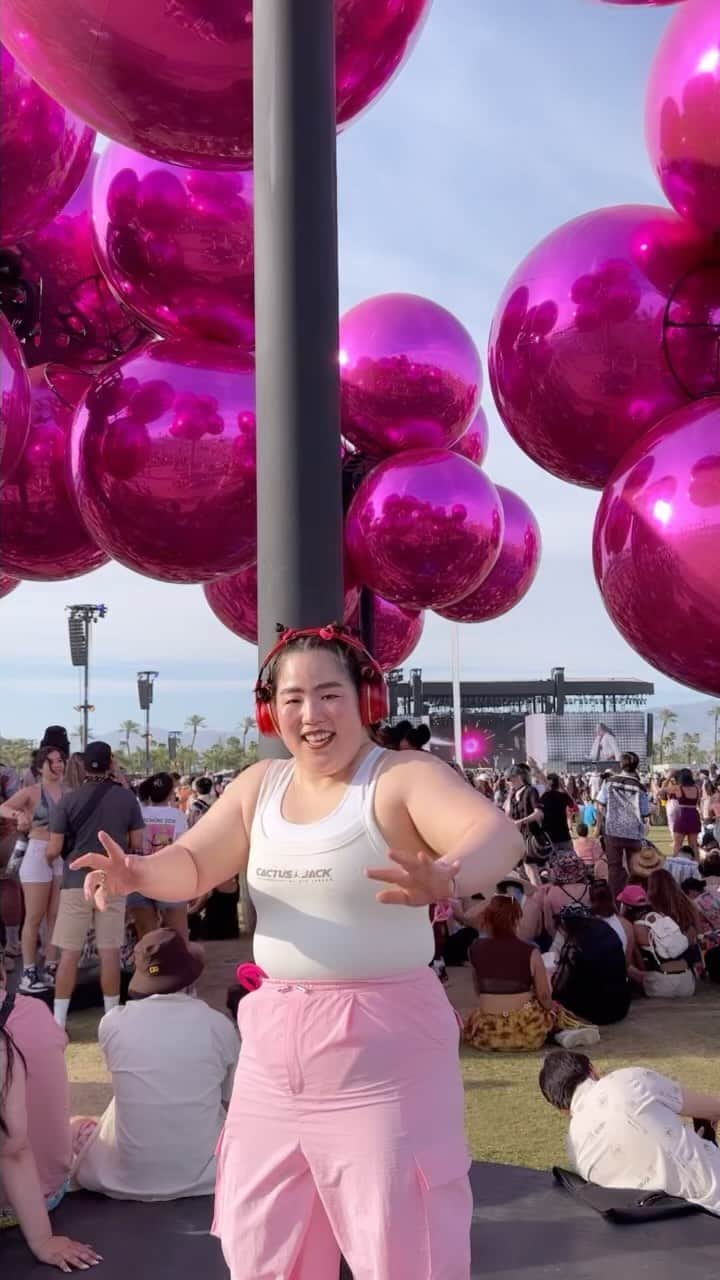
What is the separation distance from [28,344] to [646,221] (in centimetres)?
258

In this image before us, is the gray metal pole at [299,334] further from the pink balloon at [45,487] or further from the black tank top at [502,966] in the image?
the black tank top at [502,966]

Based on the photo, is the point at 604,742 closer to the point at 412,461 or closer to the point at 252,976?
the point at 412,461

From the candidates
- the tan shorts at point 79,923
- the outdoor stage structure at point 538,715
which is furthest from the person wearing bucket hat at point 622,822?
the outdoor stage structure at point 538,715

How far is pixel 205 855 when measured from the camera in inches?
88.1

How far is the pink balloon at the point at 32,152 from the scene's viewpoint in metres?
3.91

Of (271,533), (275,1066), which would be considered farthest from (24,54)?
(275,1066)

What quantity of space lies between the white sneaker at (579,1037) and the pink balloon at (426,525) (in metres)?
2.17

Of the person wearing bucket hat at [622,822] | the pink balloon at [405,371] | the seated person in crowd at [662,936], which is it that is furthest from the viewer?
the person wearing bucket hat at [622,822]

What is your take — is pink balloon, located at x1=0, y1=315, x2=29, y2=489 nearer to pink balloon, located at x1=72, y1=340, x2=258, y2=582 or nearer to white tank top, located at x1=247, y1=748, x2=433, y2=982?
pink balloon, located at x1=72, y1=340, x2=258, y2=582

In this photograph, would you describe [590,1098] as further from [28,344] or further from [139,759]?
[139,759]

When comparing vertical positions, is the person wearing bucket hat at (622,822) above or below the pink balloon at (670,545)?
below

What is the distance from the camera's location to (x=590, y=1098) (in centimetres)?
365

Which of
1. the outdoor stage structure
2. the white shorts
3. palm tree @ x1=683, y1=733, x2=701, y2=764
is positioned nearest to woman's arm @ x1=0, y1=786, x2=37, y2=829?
the white shorts

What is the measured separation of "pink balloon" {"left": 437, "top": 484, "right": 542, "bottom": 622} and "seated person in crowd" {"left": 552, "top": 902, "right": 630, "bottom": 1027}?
1983 mm
